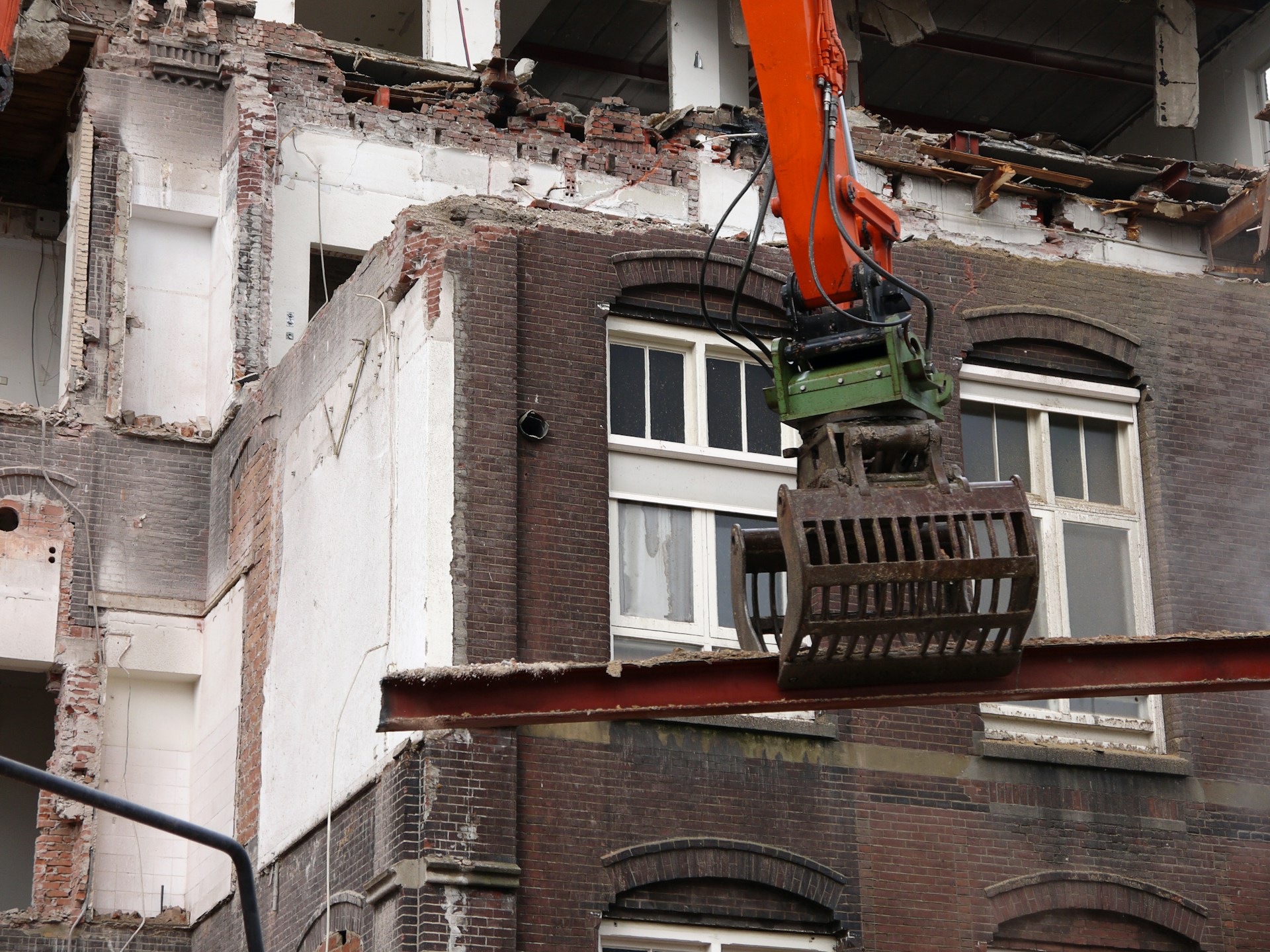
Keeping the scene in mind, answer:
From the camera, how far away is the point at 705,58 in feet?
85.5

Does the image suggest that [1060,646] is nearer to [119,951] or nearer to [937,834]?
[937,834]

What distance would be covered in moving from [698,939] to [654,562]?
294cm

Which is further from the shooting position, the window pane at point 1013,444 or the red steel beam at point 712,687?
the window pane at point 1013,444

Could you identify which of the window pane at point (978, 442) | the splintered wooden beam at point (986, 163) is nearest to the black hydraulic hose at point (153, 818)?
the window pane at point (978, 442)

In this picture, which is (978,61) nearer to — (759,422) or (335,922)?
(759,422)

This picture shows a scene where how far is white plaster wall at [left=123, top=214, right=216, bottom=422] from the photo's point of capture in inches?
800

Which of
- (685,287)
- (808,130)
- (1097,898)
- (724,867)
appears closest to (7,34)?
(685,287)

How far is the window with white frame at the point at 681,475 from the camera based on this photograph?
1519 centimetres

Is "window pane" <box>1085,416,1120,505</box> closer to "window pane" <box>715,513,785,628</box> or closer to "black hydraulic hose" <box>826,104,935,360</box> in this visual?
"window pane" <box>715,513,785,628</box>

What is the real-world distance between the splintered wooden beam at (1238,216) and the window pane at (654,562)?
8.92m

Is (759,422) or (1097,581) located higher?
(759,422)

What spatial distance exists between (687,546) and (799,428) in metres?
5.15

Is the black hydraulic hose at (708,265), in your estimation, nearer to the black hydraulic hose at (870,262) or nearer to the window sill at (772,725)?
the black hydraulic hose at (870,262)

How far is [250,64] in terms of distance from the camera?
21297 millimetres
